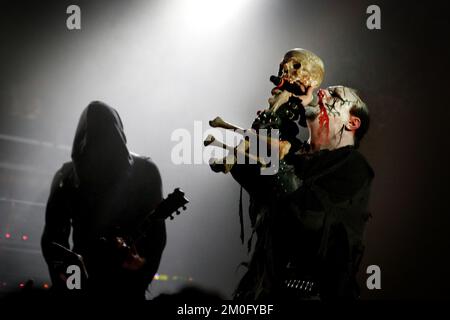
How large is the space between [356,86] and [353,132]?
36 centimetres

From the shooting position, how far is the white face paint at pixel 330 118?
2.22 meters

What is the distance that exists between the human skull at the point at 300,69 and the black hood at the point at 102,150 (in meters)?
0.72

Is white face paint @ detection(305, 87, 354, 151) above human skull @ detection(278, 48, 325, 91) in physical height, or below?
below

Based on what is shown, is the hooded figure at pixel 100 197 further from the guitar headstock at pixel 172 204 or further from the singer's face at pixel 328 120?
the singer's face at pixel 328 120

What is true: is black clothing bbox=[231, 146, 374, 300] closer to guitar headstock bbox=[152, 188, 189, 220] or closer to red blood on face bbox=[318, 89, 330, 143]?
red blood on face bbox=[318, 89, 330, 143]

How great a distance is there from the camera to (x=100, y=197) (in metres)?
2.45

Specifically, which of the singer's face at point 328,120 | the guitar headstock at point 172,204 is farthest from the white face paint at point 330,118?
the guitar headstock at point 172,204

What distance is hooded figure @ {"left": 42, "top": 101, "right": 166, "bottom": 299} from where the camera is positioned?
2385mm

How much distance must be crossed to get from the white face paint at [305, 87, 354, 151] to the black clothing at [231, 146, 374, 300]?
0.28 ft

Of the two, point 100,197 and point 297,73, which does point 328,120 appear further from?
point 100,197

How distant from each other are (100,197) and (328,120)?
0.97 meters

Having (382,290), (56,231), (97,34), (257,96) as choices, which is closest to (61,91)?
(97,34)

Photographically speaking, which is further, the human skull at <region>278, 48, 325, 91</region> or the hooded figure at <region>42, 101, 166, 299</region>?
the hooded figure at <region>42, 101, 166, 299</region>

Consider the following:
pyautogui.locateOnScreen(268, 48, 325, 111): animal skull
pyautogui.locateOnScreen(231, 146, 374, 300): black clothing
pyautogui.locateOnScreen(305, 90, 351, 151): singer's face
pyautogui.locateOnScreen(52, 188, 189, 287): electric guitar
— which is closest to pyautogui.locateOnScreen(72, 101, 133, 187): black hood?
pyautogui.locateOnScreen(52, 188, 189, 287): electric guitar
